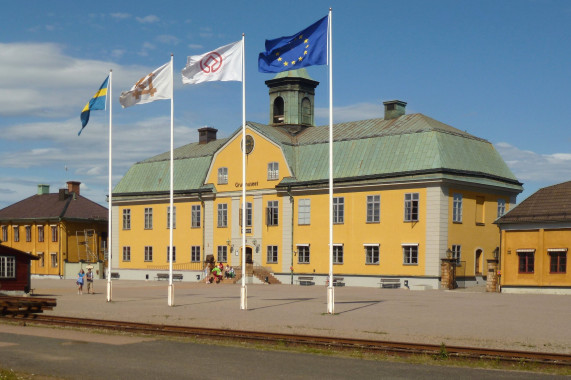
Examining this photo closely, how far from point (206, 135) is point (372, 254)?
26.0 m

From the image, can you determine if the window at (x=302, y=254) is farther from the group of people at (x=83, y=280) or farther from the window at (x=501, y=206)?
the group of people at (x=83, y=280)

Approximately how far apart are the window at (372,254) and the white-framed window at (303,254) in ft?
18.2

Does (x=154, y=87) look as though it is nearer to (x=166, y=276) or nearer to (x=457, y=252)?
(x=457, y=252)

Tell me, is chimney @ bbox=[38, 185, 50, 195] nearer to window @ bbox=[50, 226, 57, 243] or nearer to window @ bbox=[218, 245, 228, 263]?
window @ bbox=[50, 226, 57, 243]

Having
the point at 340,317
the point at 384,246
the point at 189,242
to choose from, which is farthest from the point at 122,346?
the point at 189,242

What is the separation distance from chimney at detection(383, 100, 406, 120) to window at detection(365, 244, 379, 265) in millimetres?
11392

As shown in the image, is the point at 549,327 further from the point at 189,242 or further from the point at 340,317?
the point at 189,242

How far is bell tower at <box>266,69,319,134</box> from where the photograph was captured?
68250mm

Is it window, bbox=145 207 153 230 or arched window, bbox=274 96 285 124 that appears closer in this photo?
arched window, bbox=274 96 285 124

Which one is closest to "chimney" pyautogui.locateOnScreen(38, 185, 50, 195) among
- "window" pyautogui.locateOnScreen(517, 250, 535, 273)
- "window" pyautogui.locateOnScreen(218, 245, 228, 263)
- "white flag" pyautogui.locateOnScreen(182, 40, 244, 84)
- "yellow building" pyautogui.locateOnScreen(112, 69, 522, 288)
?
"yellow building" pyautogui.locateOnScreen(112, 69, 522, 288)

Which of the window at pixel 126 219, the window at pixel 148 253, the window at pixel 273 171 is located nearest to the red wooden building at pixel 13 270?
the window at pixel 273 171

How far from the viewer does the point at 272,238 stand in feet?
205

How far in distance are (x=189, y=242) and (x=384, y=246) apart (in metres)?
20.0

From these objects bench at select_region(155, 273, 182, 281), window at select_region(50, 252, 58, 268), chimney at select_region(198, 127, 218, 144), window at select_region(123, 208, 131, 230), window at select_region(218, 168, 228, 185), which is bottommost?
bench at select_region(155, 273, 182, 281)
